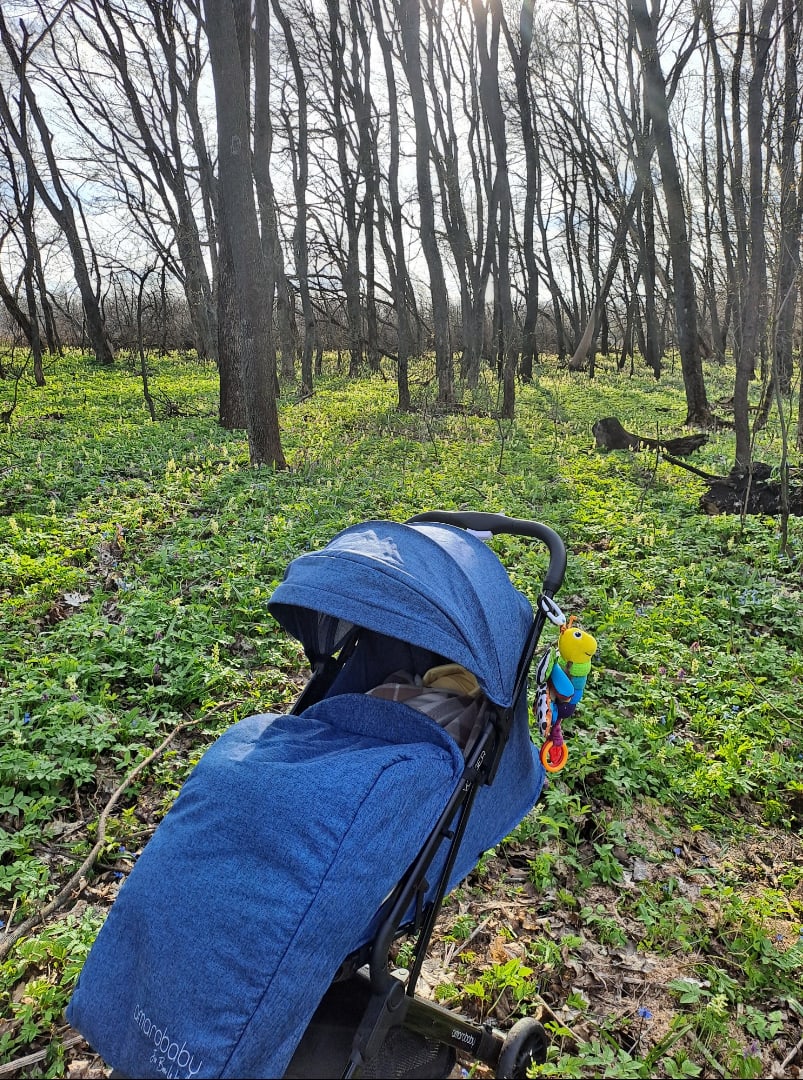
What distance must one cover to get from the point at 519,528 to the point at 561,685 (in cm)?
59

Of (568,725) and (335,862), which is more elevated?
(335,862)

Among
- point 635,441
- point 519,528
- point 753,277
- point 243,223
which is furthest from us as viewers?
point 635,441

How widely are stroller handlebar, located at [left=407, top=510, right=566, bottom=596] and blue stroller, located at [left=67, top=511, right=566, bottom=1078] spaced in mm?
16

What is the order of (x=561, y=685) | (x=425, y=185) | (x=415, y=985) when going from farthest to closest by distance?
(x=425, y=185) < (x=561, y=685) < (x=415, y=985)

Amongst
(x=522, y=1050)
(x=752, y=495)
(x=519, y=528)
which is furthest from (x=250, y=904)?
(x=752, y=495)

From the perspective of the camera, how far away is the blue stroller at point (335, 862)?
1437 millimetres

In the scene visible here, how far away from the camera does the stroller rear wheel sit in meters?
1.91

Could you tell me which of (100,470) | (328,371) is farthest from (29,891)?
(328,371)

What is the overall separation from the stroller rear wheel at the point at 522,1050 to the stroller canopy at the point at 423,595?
3.14ft

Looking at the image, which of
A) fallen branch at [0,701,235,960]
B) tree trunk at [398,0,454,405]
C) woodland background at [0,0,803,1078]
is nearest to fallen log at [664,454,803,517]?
woodland background at [0,0,803,1078]

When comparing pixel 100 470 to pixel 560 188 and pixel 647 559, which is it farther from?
pixel 560 188

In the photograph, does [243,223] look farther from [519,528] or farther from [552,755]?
[552,755]

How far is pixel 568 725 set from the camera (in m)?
3.65

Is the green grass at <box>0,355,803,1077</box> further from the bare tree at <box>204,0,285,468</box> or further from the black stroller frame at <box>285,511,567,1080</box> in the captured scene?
the bare tree at <box>204,0,285,468</box>
